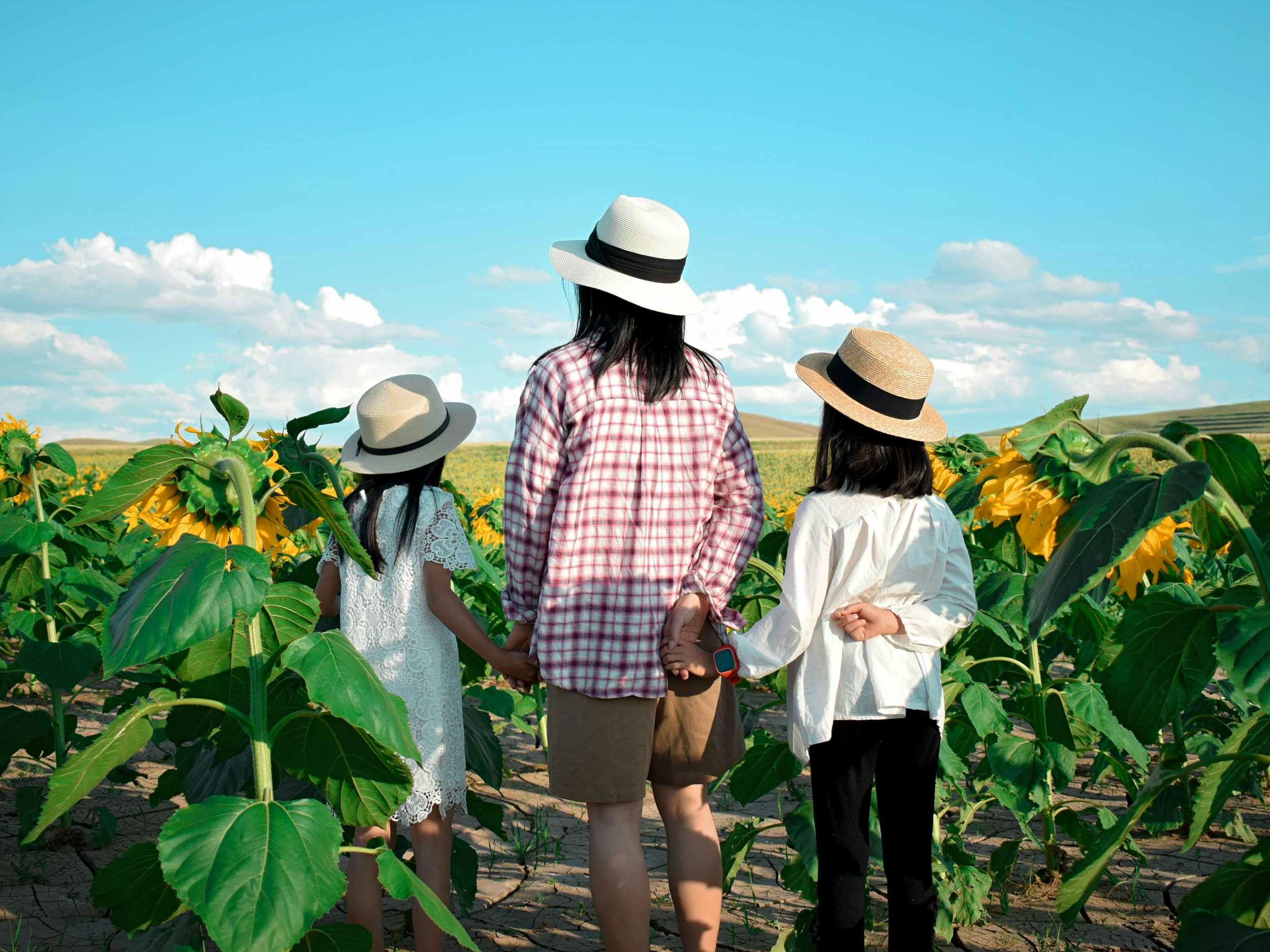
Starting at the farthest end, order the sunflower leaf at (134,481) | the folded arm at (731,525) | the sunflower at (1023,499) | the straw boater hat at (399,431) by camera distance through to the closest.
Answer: the straw boater hat at (399,431) < the folded arm at (731,525) < the sunflower at (1023,499) < the sunflower leaf at (134,481)

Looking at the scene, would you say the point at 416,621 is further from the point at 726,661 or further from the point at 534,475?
the point at 726,661

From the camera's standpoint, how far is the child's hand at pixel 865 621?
2.21 meters

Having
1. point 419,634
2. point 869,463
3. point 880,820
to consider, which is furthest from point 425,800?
point 869,463

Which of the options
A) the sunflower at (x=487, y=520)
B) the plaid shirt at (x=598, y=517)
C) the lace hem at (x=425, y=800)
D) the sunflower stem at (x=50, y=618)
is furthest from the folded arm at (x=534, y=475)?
the sunflower at (x=487, y=520)

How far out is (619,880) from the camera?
2.22 meters

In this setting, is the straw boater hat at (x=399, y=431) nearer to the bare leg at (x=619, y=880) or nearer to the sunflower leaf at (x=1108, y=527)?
the bare leg at (x=619, y=880)

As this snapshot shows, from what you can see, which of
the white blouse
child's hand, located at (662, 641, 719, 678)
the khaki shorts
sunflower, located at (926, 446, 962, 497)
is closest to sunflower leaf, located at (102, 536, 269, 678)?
the khaki shorts

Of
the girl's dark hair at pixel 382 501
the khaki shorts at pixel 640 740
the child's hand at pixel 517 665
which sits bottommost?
the khaki shorts at pixel 640 740

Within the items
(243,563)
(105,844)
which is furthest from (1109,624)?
(105,844)

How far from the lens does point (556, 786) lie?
88.0 inches

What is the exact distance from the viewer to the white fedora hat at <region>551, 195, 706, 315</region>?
2312 mm

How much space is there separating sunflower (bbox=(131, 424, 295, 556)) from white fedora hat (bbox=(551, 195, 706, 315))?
2.63 ft

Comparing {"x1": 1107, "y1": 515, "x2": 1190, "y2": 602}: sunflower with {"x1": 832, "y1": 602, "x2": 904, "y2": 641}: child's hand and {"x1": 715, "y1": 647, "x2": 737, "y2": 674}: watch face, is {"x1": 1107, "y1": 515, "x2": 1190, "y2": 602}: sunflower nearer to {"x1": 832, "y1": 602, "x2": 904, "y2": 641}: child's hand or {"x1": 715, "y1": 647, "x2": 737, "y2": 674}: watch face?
{"x1": 832, "y1": 602, "x2": 904, "y2": 641}: child's hand

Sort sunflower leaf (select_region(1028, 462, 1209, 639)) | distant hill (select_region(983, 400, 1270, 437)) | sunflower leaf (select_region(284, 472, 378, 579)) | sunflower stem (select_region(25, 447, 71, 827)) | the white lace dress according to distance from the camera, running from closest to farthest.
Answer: sunflower leaf (select_region(1028, 462, 1209, 639)) → sunflower leaf (select_region(284, 472, 378, 579)) → the white lace dress → sunflower stem (select_region(25, 447, 71, 827)) → distant hill (select_region(983, 400, 1270, 437))
